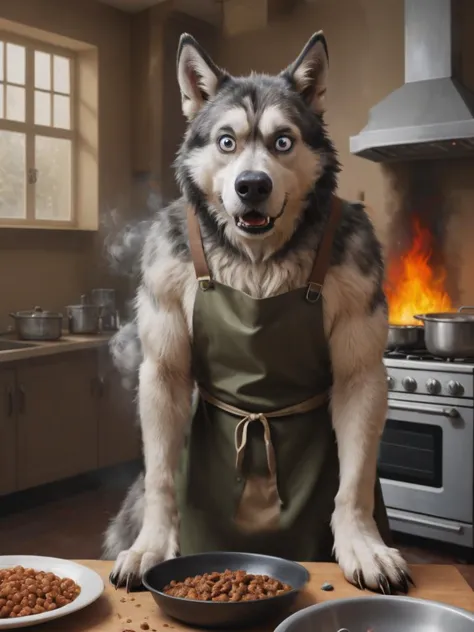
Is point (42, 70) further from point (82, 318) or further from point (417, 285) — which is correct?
point (417, 285)

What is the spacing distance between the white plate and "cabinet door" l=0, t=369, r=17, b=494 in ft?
8.77

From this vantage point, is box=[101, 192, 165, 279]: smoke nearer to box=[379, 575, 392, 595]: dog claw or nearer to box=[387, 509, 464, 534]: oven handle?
box=[387, 509, 464, 534]: oven handle

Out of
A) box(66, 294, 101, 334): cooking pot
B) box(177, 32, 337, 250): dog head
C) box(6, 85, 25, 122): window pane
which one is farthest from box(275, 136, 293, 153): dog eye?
box(6, 85, 25, 122): window pane

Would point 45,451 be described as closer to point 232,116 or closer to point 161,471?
point 161,471

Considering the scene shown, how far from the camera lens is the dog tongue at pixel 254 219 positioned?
1.29 meters

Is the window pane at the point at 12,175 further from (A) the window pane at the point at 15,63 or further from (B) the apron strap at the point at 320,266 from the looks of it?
(B) the apron strap at the point at 320,266

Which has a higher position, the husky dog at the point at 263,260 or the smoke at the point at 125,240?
the smoke at the point at 125,240

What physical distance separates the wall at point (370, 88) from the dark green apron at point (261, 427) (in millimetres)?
2873

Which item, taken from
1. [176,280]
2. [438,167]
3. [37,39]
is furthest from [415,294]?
[176,280]

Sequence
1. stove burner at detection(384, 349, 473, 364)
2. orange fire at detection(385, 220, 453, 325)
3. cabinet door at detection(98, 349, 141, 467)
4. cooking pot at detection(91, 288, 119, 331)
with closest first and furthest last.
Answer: stove burner at detection(384, 349, 473, 364)
orange fire at detection(385, 220, 453, 325)
cabinet door at detection(98, 349, 141, 467)
cooking pot at detection(91, 288, 119, 331)

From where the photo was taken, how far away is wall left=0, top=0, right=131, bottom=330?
4406mm

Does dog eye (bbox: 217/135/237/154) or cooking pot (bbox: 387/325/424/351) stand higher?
dog eye (bbox: 217/135/237/154)

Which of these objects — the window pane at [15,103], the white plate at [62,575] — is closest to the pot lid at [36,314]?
the window pane at [15,103]

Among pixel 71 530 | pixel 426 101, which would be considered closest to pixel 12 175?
pixel 71 530
